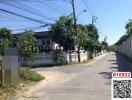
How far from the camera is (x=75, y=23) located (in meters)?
44.3

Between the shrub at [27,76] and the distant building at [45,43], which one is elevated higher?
the distant building at [45,43]

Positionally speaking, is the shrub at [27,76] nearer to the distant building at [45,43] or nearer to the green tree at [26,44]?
the green tree at [26,44]

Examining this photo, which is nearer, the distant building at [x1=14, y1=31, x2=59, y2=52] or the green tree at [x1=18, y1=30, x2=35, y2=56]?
the green tree at [x1=18, y1=30, x2=35, y2=56]

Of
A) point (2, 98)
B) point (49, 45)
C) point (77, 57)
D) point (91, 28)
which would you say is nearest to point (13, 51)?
point (2, 98)

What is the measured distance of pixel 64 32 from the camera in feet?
141

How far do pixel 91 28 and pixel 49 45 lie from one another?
39052mm

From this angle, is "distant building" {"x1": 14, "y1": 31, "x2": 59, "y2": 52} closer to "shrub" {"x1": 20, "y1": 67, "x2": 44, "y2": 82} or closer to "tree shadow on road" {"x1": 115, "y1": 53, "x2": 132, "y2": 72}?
"tree shadow on road" {"x1": 115, "y1": 53, "x2": 132, "y2": 72}

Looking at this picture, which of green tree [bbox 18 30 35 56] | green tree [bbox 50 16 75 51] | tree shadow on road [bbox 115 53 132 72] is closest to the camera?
tree shadow on road [bbox 115 53 132 72]

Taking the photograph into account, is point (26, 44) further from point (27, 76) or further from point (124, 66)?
point (27, 76)

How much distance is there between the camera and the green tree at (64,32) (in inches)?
1686

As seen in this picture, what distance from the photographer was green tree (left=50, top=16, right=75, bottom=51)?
42812 millimetres

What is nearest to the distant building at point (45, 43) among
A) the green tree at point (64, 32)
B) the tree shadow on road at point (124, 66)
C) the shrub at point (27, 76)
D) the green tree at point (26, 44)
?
the green tree at point (64, 32)

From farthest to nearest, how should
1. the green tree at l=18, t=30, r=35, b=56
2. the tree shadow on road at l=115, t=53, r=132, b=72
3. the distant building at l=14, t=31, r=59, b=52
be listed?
the distant building at l=14, t=31, r=59, b=52
the green tree at l=18, t=30, r=35, b=56
the tree shadow on road at l=115, t=53, r=132, b=72

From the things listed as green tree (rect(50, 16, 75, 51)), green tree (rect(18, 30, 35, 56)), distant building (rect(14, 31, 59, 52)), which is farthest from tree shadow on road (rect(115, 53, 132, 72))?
distant building (rect(14, 31, 59, 52))
